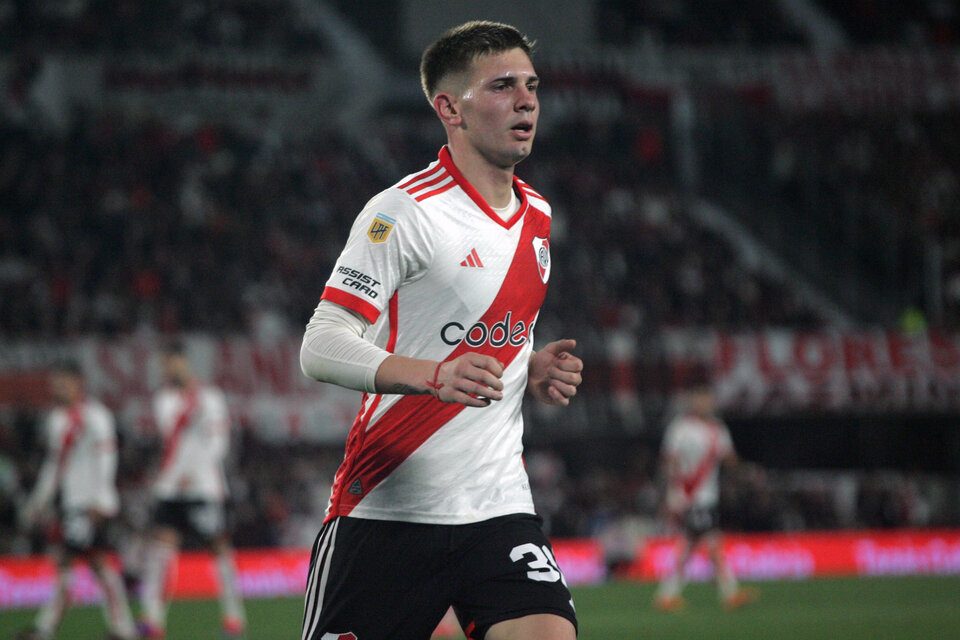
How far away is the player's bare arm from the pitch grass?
847 cm

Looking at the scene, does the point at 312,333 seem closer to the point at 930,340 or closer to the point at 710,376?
the point at 710,376

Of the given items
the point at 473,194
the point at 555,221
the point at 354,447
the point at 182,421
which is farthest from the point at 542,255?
the point at 555,221

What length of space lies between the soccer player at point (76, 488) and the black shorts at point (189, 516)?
0.52m

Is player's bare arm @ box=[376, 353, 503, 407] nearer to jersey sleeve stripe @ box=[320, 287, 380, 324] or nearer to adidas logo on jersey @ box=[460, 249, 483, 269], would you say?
jersey sleeve stripe @ box=[320, 287, 380, 324]

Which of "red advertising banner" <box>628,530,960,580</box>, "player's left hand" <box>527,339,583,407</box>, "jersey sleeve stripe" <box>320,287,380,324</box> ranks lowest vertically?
"red advertising banner" <box>628,530,960,580</box>

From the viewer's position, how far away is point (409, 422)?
13.4 feet

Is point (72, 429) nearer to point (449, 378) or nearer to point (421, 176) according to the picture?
point (421, 176)

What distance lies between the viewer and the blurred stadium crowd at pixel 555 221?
2025cm

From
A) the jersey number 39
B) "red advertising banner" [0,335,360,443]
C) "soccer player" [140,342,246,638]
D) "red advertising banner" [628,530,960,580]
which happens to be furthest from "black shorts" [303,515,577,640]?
"red advertising banner" [628,530,960,580]

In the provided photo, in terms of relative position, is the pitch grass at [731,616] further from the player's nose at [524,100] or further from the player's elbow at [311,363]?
the player's elbow at [311,363]

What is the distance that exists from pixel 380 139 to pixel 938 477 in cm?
1265

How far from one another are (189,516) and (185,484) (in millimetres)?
286

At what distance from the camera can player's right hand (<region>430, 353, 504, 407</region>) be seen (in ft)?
11.4

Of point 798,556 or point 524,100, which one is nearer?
point 524,100
